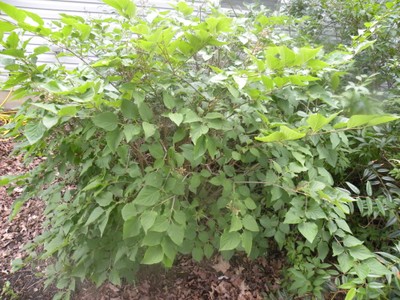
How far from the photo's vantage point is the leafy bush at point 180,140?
1.47 m

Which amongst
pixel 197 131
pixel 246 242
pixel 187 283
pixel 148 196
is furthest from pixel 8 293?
pixel 197 131

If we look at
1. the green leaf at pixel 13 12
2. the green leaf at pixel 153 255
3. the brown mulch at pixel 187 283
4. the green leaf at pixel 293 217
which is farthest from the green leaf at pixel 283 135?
the brown mulch at pixel 187 283

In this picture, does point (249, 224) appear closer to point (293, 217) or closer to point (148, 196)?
point (293, 217)

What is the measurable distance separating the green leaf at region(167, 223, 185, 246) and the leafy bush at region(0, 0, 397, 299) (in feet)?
0.07

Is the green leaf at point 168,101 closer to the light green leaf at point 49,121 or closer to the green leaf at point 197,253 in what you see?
the light green leaf at point 49,121

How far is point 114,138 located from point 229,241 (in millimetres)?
712

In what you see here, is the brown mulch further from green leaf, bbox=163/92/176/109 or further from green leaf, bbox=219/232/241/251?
green leaf, bbox=163/92/176/109

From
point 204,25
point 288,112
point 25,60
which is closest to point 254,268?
point 288,112

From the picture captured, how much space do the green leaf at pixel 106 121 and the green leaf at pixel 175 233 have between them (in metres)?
0.52

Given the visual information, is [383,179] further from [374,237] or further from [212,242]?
[212,242]

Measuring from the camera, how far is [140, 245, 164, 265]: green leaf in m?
1.61

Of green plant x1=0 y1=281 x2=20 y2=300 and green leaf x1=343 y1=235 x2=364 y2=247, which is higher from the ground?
green leaf x1=343 y1=235 x2=364 y2=247

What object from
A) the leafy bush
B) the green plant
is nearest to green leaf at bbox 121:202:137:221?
the leafy bush

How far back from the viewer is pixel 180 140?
187cm
